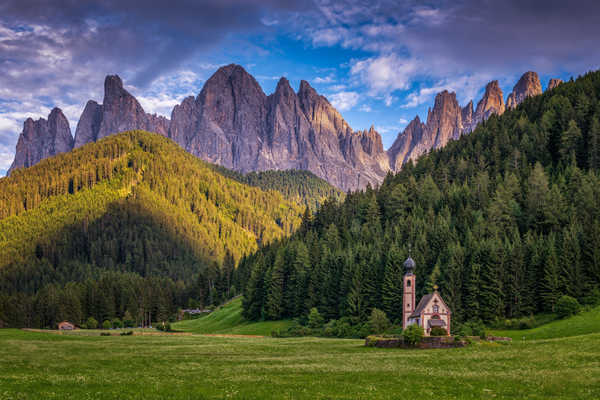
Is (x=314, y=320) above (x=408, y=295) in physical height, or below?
below

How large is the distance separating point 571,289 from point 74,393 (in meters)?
76.8

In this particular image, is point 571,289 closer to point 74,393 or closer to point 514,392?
point 514,392

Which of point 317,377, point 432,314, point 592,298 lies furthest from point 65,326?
point 592,298

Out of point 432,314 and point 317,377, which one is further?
point 432,314

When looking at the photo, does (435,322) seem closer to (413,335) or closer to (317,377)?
(413,335)

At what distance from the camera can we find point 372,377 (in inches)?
1054

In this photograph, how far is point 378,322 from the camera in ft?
258

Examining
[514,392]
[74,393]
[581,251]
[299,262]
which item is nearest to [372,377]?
[514,392]

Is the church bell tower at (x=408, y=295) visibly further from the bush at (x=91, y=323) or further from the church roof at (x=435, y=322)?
the bush at (x=91, y=323)

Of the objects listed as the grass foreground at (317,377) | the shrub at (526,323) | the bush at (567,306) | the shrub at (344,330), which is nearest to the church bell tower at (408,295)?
the shrub at (344,330)

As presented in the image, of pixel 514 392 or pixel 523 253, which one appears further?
pixel 523 253

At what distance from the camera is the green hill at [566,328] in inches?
2203

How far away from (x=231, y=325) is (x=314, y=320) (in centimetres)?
3108

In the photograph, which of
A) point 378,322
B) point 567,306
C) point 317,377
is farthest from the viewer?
point 378,322
